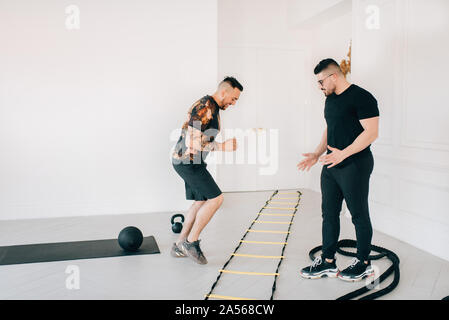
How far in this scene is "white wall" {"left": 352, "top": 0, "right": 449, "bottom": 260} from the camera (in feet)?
12.7

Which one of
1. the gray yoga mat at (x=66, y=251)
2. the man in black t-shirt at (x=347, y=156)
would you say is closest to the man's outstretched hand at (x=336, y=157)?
the man in black t-shirt at (x=347, y=156)

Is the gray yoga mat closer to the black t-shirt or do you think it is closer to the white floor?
the white floor

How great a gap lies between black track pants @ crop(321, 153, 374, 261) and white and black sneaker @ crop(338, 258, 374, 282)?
2.0 inches

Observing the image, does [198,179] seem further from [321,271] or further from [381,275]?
[381,275]

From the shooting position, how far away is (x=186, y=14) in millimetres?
5660

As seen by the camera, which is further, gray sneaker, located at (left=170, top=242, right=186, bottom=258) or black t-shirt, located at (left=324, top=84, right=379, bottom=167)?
gray sneaker, located at (left=170, top=242, right=186, bottom=258)

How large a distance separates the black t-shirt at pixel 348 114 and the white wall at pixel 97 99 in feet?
9.71

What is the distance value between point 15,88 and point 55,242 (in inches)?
81.7

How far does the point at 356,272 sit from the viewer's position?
321cm

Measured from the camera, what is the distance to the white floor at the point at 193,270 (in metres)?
3.04

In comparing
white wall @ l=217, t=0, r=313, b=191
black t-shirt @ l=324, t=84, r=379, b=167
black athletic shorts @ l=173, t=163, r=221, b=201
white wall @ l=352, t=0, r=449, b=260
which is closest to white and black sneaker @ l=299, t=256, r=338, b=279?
black t-shirt @ l=324, t=84, r=379, b=167

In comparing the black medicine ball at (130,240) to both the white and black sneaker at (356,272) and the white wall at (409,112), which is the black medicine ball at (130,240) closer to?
the white and black sneaker at (356,272)
